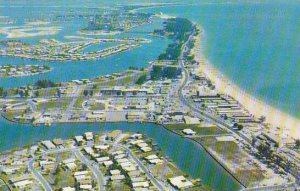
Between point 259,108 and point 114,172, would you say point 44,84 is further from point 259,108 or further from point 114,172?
point 114,172

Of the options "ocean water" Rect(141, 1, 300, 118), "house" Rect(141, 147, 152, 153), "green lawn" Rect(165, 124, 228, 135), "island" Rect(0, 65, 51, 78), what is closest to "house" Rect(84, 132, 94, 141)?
"house" Rect(141, 147, 152, 153)

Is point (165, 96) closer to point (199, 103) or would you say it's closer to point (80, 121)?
point (199, 103)

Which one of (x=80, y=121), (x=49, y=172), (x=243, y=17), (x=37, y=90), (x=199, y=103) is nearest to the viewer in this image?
(x=49, y=172)

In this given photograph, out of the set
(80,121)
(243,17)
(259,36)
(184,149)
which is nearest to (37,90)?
(80,121)

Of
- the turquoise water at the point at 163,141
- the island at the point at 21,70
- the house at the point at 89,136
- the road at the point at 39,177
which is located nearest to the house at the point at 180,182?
the turquoise water at the point at 163,141

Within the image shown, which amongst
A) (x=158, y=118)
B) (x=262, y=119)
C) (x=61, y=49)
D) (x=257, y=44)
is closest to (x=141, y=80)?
(x=158, y=118)

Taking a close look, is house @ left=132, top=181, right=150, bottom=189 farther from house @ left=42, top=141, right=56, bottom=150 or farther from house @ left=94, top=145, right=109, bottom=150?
house @ left=42, top=141, right=56, bottom=150
